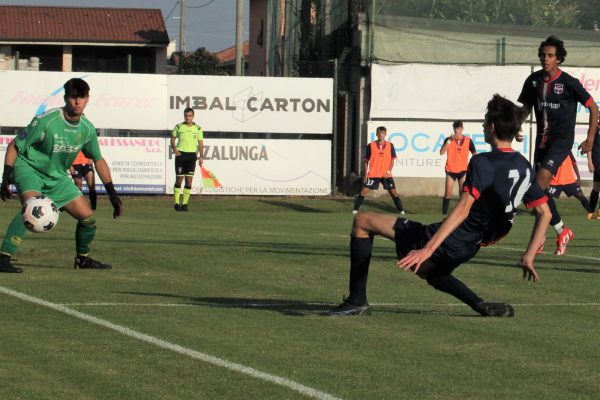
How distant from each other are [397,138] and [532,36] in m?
6.88

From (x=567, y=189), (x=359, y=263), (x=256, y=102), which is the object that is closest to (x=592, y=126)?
(x=359, y=263)

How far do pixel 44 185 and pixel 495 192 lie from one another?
5554 millimetres

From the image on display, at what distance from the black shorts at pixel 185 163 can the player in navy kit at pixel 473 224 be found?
63.0 ft

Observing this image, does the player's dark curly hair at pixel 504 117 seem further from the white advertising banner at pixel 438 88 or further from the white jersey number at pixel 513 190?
the white advertising banner at pixel 438 88

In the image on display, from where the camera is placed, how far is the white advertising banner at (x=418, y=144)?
3180 centimetres

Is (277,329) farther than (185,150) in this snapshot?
No

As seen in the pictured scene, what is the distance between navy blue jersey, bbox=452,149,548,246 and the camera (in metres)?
8.51

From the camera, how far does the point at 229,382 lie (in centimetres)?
665

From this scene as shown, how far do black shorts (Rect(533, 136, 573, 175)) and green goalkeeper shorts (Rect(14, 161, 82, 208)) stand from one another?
4774 millimetres

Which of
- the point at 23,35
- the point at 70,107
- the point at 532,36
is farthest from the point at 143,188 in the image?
the point at 23,35

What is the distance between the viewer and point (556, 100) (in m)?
13.2

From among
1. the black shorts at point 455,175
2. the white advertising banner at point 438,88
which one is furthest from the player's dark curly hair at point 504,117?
the white advertising banner at point 438,88

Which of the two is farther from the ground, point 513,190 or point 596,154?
point 596,154

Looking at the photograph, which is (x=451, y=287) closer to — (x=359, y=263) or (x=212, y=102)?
(x=359, y=263)
